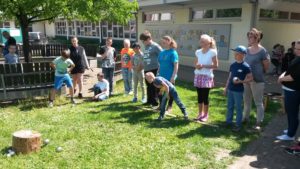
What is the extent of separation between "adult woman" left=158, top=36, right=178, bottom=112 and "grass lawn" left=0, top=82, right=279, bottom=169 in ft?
3.08

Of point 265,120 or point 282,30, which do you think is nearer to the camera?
point 265,120

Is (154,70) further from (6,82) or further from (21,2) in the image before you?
(21,2)

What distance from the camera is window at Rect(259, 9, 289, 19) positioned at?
13.3 metres

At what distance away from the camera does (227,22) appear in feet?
46.2

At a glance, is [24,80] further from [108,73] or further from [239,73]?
[239,73]

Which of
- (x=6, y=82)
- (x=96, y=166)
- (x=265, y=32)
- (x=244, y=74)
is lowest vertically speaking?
(x=96, y=166)

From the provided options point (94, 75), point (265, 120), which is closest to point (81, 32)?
point (94, 75)

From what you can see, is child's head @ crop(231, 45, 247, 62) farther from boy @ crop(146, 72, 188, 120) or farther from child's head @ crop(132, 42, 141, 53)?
child's head @ crop(132, 42, 141, 53)

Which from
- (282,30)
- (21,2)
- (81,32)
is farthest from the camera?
(81,32)

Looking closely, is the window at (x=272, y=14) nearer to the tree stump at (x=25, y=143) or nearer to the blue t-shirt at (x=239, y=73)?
the blue t-shirt at (x=239, y=73)

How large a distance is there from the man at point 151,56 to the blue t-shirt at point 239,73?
219 centimetres

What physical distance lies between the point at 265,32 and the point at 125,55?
766 cm

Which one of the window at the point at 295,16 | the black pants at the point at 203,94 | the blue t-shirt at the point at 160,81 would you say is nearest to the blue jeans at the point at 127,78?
the blue t-shirt at the point at 160,81

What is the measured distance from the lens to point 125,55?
29.1ft
